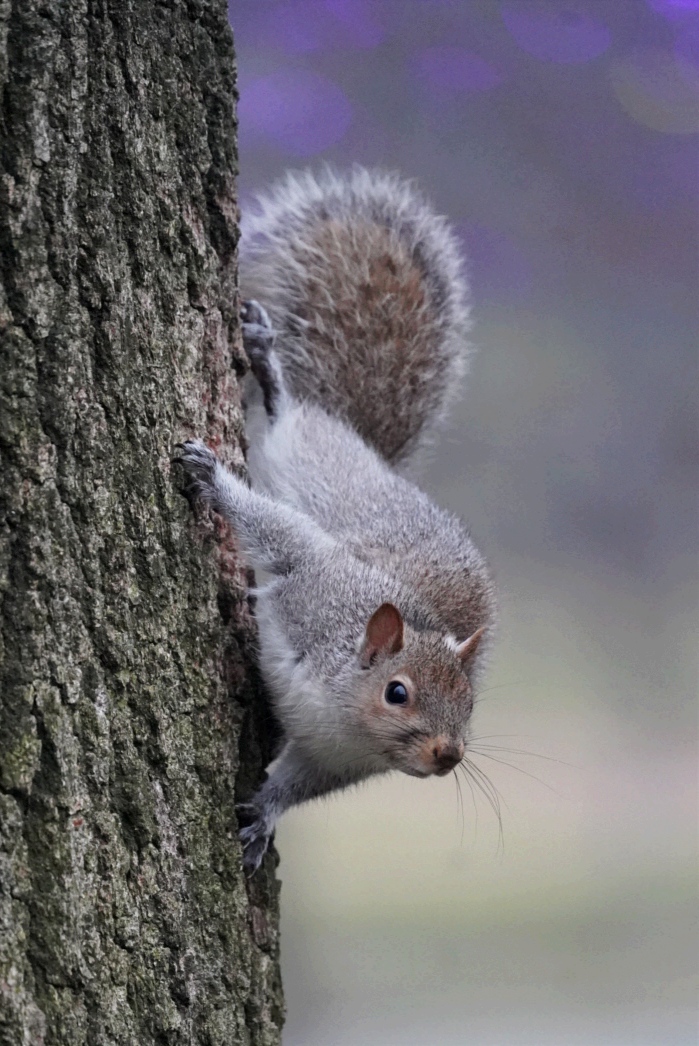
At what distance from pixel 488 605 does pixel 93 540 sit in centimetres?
112

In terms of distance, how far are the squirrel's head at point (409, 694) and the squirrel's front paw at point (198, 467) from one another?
Answer: 0.37 meters

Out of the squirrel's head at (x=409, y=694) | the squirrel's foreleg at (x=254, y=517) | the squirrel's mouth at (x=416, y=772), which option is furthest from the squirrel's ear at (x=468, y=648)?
the squirrel's foreleg at (x=254, y=517)

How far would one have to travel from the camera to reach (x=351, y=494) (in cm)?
229

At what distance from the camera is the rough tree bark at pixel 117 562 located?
127cm

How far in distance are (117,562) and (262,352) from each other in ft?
3.20

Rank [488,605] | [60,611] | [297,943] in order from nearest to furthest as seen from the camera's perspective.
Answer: [60,611] → [488,605] → [297,943]

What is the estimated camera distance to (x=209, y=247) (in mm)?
1657

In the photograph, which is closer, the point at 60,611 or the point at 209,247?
the point at 60,611

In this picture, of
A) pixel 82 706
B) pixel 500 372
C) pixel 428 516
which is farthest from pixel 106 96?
pixel 500 372

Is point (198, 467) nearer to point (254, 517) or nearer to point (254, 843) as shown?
point (254, 517)

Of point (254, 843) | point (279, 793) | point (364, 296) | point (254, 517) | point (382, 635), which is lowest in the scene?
point (254, 843)

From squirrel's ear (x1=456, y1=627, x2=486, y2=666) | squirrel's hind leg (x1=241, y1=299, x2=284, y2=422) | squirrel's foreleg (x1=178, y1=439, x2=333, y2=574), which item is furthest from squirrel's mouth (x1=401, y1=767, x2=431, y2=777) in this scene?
squirrel's hind leg (x1=241, y1=299, x2=284, y2=422)

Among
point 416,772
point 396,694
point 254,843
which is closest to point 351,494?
point 396,694

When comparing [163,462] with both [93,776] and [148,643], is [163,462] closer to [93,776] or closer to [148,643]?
[148,643]
